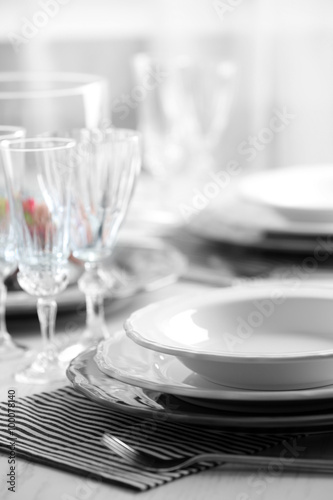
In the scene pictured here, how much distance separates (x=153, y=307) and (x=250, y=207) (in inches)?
23.0

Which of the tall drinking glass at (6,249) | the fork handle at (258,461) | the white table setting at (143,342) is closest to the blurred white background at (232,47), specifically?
the white table setting at (143,342)

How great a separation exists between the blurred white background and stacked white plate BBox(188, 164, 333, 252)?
1.87 metres

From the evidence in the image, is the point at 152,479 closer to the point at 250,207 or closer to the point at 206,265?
the point at 206,265

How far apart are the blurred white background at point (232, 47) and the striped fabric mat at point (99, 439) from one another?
259 centimetres

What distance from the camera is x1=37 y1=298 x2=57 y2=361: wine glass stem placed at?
0.85m

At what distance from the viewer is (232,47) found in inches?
127

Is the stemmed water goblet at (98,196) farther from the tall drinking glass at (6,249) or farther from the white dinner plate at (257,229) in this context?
the white dinner plate at (257,229)

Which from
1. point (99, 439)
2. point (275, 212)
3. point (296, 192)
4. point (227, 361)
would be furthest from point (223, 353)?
point (296, 192)

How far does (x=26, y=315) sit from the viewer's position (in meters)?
0.99

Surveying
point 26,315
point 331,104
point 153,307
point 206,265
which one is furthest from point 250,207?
point 331,104

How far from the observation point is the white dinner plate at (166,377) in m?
0.63

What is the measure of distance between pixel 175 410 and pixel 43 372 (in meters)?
0.19

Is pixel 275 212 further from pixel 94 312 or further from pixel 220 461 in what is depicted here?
pixel 220 461

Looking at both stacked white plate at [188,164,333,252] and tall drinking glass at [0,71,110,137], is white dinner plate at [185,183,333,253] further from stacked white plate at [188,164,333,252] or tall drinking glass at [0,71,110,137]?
tall drinking glass at [0,71,110,137]
